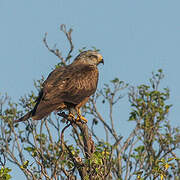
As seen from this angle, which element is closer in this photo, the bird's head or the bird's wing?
the bird's wing

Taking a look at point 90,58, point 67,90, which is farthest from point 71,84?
point 90,58

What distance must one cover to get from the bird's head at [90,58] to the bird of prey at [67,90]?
50 centimetres

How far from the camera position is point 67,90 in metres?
12.2

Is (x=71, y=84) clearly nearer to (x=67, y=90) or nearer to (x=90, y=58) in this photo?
(x=67, y=90)

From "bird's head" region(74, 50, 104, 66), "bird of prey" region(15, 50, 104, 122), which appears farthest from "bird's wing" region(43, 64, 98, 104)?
"bird's head" region(74, 50, 104, 66)

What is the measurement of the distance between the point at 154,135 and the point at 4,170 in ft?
31.7

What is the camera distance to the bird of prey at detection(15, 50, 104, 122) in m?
11.4

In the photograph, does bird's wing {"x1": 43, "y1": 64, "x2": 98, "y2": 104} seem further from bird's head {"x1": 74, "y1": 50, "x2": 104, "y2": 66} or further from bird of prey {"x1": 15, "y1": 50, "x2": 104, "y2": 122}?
bird's head {"x1": 74, "y1": 50, "x2": 104, "y2": 66}

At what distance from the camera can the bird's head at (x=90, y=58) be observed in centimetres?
1448

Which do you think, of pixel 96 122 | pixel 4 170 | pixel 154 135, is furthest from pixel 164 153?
pixel 4 170

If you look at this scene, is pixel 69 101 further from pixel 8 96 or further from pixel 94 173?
pixel 8 96

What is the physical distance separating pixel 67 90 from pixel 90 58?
2542 millimetres

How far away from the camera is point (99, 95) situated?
20469 millimetres

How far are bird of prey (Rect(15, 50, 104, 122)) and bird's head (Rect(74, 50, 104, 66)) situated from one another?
19.6 inches
